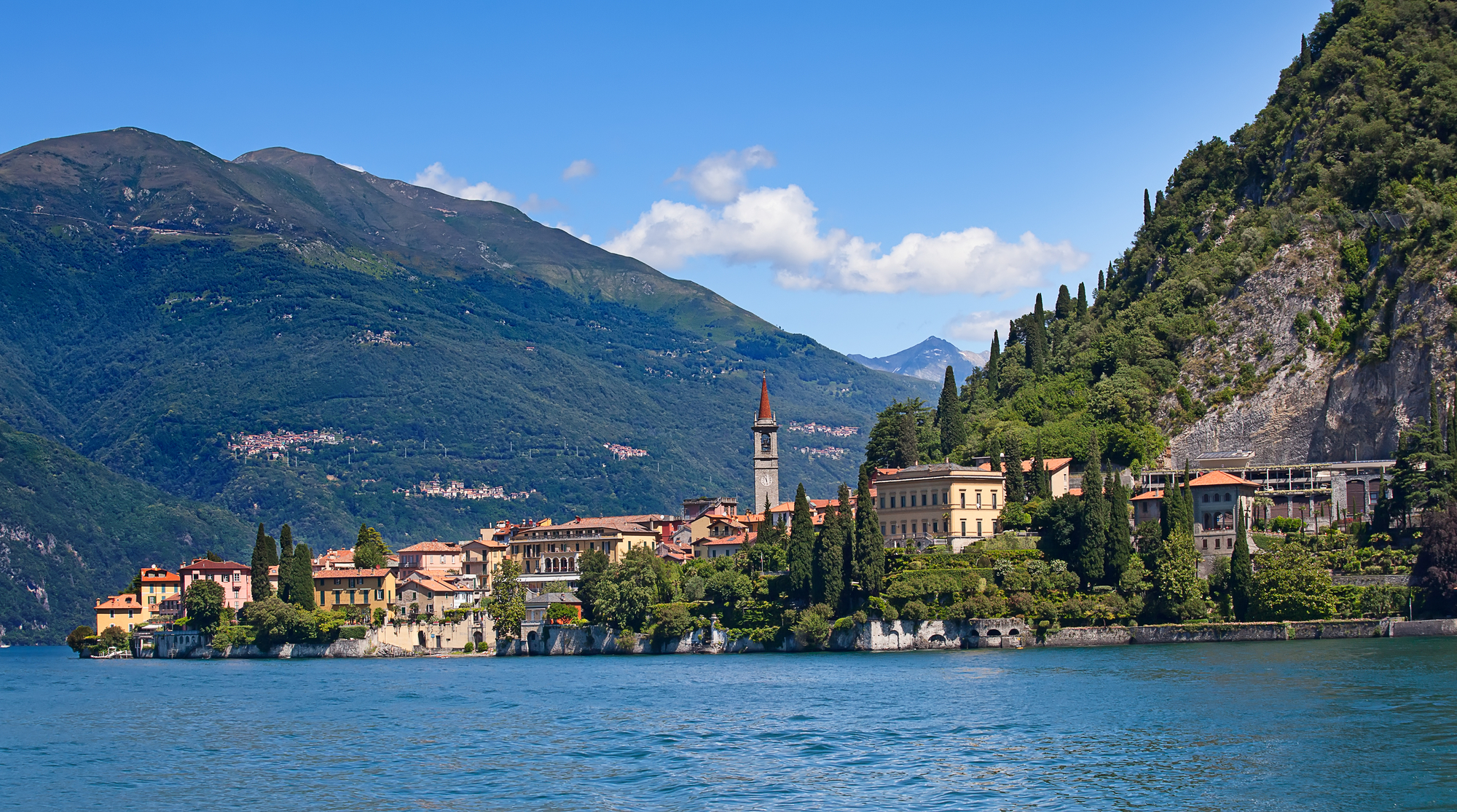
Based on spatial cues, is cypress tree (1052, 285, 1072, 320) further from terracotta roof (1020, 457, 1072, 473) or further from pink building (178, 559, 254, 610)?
pink building (178, 559, 254, 610)

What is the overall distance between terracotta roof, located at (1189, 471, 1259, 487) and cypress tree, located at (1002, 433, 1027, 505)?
9647 millimetres

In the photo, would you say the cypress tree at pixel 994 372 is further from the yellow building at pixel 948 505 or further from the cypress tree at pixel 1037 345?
the yellow building at pixel 948 505

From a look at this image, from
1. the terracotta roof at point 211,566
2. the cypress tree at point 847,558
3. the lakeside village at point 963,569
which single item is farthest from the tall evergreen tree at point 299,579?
the cypress tree at point 847,558

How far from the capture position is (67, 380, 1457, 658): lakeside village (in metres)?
81.8

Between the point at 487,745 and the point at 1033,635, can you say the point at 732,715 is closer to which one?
the point at 487,745

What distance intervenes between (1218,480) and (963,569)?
16.0m

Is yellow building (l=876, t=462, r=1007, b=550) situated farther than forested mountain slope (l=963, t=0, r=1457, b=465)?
No

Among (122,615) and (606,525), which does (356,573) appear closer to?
(606,525)

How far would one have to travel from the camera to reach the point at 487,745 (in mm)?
48906

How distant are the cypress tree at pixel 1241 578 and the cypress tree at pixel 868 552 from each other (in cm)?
1738

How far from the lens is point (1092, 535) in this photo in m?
84.3

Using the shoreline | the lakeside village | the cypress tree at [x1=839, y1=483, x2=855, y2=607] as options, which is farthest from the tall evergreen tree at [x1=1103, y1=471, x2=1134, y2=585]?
the cypress tree at [x1=839, y1=483, x2=855, y2=607]

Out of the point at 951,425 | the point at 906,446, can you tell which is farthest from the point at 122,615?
the point at 951,425

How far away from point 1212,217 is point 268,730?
90150 mm
